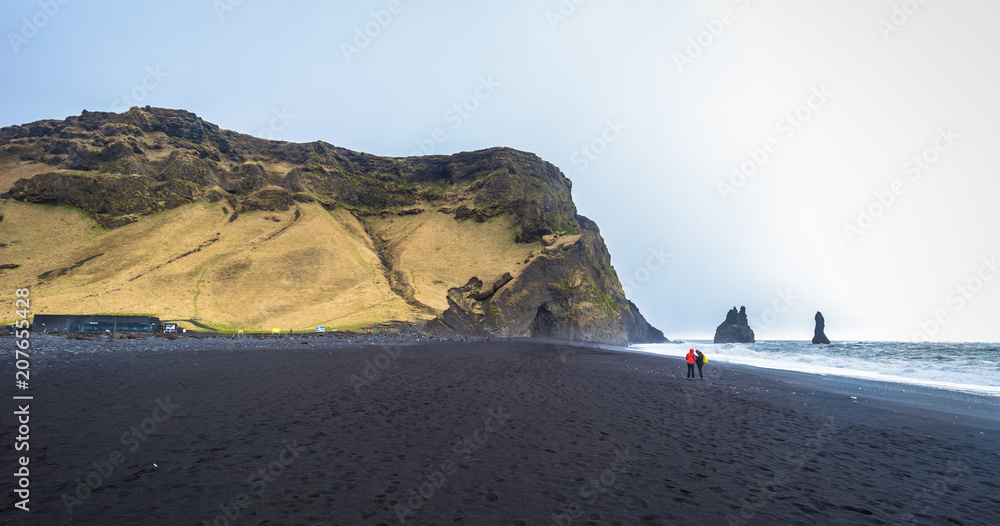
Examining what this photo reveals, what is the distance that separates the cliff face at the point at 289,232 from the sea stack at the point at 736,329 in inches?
3714

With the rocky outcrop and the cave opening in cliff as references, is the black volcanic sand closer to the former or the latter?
the rocky outcrop

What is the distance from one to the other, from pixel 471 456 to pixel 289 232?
283 feet

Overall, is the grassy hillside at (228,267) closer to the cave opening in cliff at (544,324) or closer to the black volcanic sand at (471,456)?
the cave opening in cliff at (544,324)

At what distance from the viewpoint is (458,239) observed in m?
98.1

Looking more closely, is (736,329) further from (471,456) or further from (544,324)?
(471,456)

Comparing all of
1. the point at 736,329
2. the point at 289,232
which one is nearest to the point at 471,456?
the point at 289,232

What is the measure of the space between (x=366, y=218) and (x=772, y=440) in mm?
107356

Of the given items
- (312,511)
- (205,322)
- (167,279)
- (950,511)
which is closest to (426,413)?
(312,511)

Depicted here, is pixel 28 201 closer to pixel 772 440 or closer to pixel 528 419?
pixel 528 419

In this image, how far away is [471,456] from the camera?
29.0 feet

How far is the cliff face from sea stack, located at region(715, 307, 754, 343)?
9434 centimetres

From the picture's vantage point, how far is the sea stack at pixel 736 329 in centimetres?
16700

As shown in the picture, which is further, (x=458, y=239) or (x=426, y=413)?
(x=458, y=239)

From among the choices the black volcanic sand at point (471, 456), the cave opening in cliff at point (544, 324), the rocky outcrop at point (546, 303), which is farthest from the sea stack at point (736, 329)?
the black volcanic sand at point (471, 456)
